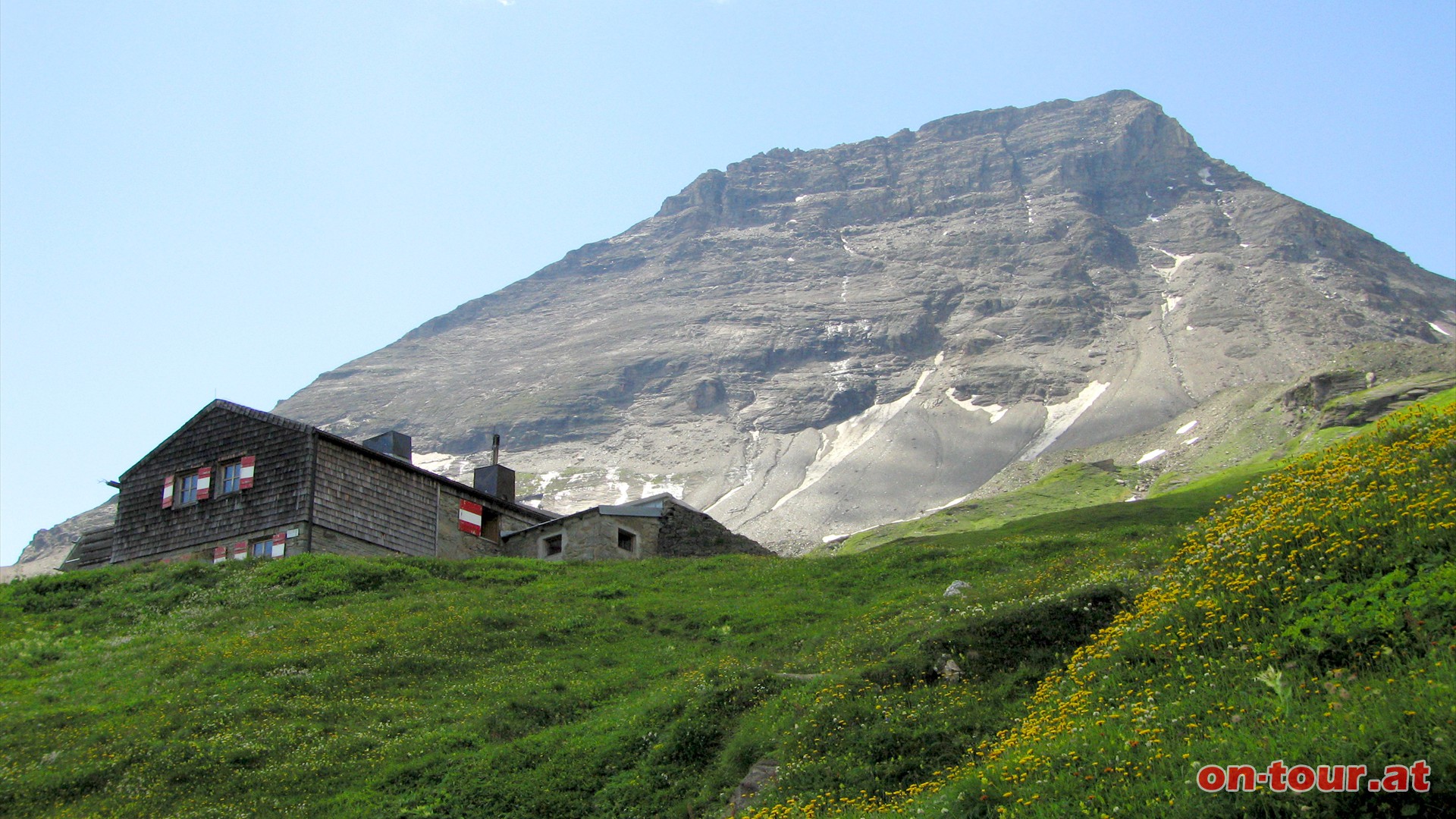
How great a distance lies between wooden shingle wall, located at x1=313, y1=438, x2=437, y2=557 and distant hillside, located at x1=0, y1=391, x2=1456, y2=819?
7.09 m

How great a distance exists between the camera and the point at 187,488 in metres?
47.5

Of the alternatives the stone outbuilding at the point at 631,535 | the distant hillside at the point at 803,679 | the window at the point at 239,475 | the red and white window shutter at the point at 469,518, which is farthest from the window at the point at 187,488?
the stone outbuilding at the point at 631,535

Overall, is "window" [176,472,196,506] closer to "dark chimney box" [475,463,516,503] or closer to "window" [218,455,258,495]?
"window" [218,455,258,495]

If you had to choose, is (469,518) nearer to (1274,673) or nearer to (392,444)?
(392,444)

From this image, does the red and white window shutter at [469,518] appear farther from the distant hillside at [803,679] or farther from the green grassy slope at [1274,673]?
the green grassy slope at [1274,673]

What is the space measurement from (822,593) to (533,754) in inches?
532

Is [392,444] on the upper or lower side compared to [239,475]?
upper

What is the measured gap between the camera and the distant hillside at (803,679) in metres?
13.9

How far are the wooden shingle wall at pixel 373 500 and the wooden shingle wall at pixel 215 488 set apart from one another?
979 mm

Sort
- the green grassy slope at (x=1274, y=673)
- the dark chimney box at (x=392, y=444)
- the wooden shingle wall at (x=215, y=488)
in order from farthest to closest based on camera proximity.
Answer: the dark chimney box at (x=392, y=444), the wooden shingle wall at (x=215, y=488), the green grassy slope at (x=1274, y=673)

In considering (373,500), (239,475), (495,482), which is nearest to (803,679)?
(373,500)

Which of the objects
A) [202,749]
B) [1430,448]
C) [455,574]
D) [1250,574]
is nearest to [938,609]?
[1250,574]

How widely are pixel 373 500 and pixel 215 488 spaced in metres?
6.40

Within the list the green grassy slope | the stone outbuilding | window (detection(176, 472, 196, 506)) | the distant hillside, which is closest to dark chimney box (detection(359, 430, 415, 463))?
window (detection(176, 472, 196, 506))
